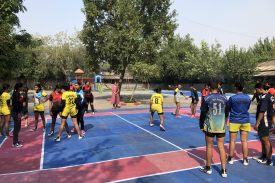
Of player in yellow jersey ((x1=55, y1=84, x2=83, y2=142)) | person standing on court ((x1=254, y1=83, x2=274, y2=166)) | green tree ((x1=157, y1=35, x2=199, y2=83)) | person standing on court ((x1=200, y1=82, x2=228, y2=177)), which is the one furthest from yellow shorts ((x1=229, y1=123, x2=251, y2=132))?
green tree ((x1=157, y1=35, x2=199, y2=83))

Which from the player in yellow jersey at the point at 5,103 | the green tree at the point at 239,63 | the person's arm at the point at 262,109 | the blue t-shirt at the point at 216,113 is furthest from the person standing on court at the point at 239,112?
the green tree at the point at 239,63

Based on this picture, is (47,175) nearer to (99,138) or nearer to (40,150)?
(40,150)

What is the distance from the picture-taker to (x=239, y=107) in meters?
7.35

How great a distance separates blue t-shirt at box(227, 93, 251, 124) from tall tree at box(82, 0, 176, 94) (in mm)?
19387

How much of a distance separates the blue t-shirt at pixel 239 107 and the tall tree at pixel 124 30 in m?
19.4

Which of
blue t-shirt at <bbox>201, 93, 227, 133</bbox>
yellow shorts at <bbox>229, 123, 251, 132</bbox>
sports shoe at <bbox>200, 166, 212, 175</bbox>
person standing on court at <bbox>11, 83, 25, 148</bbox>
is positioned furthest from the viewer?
person standing on court at <bbox>11, 83, 25, 148</bbox>

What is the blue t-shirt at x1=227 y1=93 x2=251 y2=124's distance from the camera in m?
7.31

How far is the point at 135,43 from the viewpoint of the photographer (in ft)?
86.7

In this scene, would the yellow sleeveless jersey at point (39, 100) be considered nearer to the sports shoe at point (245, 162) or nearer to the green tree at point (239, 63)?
the sports shoe at point (245, 162)

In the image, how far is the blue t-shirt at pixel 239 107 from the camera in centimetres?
731

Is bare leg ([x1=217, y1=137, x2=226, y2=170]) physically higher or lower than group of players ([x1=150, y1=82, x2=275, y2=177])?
lower

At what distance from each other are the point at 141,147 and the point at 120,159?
4.98 feet

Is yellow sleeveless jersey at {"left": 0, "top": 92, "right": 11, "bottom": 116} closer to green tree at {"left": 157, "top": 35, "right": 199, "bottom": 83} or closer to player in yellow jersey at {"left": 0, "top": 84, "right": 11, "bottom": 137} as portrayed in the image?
player in yellow jersey at {"left": 0, "top": 84, "right": 11, "bottom": 137}

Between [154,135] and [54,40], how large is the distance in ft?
162
